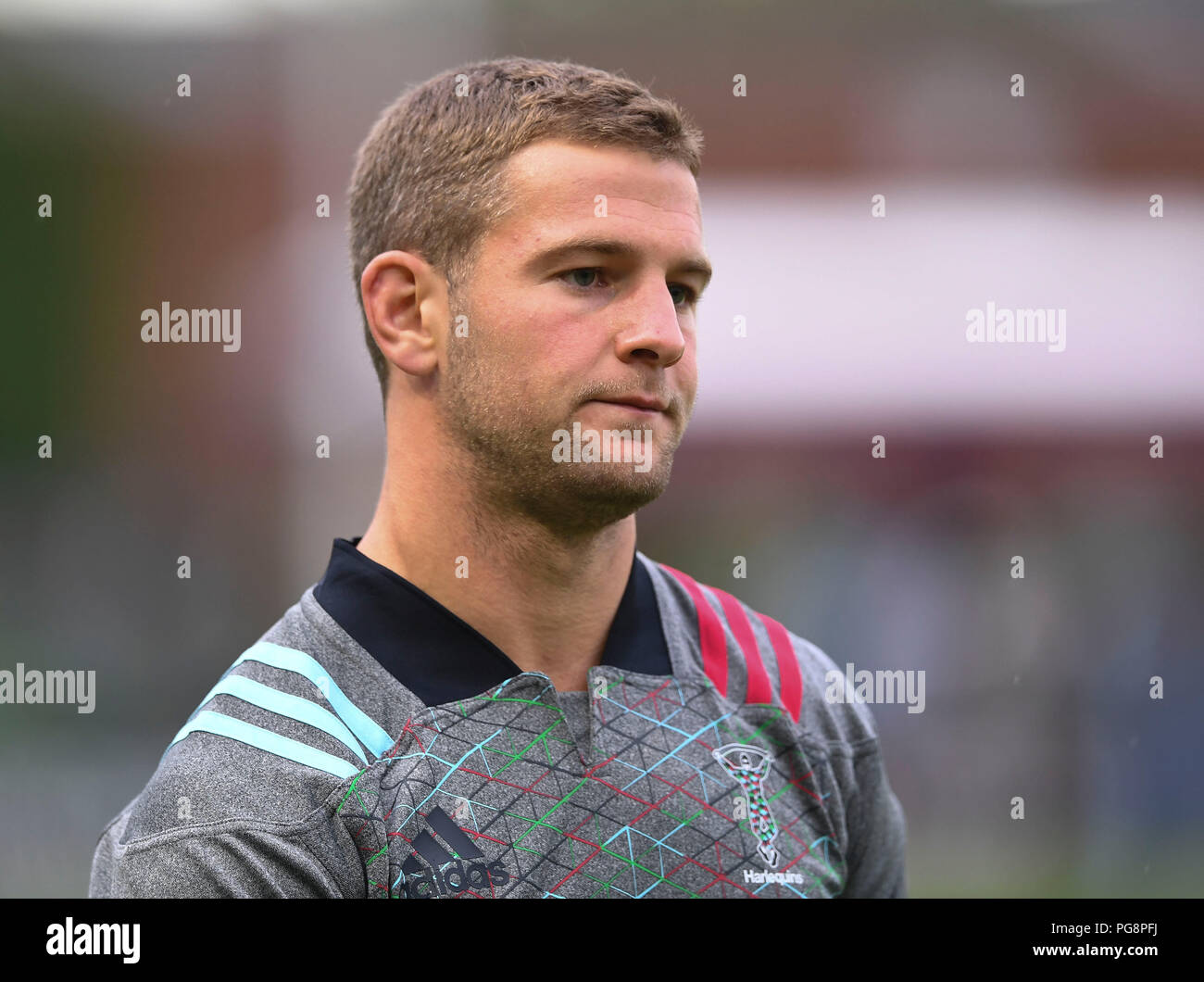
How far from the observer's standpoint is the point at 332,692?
5.95ft

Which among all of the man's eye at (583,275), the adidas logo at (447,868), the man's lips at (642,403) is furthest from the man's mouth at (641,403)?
the adidas logo at (447,868)

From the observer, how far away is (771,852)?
199cm

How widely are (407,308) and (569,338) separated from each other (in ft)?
1.23

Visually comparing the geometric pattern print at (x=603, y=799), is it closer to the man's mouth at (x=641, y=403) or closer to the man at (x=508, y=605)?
the man at (x=508, y=605)

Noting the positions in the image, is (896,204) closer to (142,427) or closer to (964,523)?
(964,523)

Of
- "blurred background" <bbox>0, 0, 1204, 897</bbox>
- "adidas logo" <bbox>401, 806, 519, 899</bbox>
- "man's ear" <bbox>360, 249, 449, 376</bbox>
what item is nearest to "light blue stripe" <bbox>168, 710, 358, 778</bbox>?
"adidas logo" <bbox>401, 806, 519, 899</bbox>

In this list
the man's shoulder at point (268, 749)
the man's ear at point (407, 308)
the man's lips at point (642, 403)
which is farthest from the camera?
the man's ear at point (407, 308)

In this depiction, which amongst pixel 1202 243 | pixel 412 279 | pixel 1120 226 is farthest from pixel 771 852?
pixel 1202 243

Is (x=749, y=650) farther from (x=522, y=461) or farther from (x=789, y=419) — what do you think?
(x=789, y=419)

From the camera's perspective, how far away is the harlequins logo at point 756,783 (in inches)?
78.6

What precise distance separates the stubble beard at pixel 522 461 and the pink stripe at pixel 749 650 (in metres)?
0.50

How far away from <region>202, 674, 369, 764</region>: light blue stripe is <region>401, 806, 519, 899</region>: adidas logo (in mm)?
166
